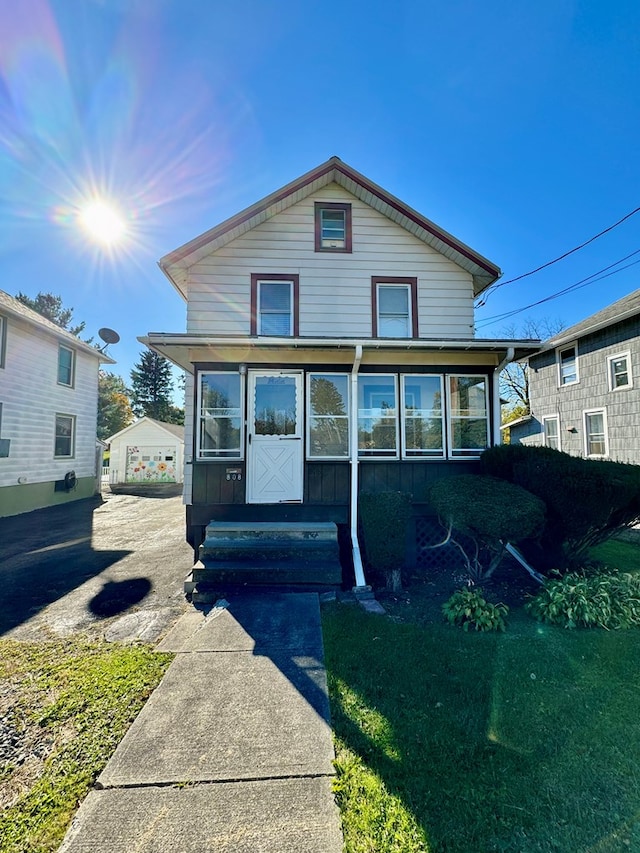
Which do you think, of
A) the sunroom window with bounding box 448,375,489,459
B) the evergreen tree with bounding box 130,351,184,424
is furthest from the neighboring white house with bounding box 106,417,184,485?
the evergreen tree with bounding box 130,351,184,424

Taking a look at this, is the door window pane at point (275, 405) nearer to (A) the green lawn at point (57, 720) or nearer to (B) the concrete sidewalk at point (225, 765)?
(B) the concrete sidewalk at point (225, 765)

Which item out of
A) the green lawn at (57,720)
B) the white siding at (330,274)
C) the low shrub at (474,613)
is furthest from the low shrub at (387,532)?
the white siding at (330,274)

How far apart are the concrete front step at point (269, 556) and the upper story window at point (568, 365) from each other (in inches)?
466

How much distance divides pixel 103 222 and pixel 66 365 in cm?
559

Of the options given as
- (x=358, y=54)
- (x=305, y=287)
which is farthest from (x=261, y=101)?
(x=305, y=287)

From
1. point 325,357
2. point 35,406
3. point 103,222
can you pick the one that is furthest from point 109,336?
point 325,357

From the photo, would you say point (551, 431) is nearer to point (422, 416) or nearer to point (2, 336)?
point (422, 416)

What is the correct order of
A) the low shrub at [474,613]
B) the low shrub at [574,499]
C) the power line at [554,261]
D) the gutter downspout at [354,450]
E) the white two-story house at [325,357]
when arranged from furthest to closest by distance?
the power line at [554,261] < the white two-story house at [325,357] < the gutter downspout at [354,450] < the low shrub at [574,499] < the low shrub at [474,613]

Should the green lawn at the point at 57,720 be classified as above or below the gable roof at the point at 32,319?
below

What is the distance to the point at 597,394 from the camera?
11984 mm

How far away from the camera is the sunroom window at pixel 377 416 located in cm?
678

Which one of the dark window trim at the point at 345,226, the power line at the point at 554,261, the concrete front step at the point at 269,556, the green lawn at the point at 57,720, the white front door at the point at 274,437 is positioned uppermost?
the power line at the point at 554,261

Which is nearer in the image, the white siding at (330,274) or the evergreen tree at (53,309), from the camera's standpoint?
the white siding at (330,274)

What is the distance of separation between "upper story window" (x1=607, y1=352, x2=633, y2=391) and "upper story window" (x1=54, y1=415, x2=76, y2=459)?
19.0m
